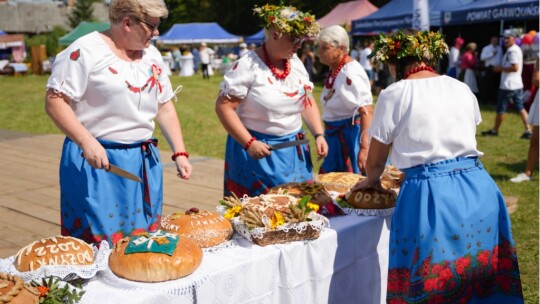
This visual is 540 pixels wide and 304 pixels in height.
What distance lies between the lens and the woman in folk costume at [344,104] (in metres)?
3.94

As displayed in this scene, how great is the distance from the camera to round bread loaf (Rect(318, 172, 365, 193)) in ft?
10.3

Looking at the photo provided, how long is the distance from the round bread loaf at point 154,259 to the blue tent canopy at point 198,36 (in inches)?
1304

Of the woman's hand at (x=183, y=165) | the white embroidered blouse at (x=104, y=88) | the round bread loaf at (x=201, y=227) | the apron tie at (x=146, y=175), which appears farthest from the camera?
the woman's hand at (x=183, y=165)

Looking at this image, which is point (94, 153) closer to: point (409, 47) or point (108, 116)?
point (108, 116)

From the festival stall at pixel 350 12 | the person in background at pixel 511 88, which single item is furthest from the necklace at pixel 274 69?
the festival stall at pixel 350 12

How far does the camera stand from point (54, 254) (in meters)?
1.91

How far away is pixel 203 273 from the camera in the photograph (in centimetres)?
204

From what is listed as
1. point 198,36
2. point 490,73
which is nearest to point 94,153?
point 490,73

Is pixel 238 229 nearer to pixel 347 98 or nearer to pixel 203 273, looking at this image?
pixel 203 273

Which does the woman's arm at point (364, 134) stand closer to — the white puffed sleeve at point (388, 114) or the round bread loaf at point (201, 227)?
the white puffed sleeve at point (388, 114)

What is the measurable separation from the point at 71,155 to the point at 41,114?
11.5m

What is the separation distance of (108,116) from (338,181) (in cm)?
133

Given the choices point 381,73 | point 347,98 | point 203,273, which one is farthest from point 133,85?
point 381,73

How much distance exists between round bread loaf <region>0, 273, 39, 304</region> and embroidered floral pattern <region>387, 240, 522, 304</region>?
1.43 m
